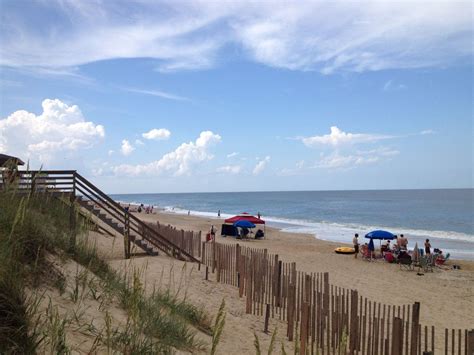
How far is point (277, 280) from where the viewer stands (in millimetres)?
9039

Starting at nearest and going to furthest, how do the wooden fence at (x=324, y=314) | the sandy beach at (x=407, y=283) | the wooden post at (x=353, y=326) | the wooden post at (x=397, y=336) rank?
1. the wooden post at (x=397, y=336)
2. the wooden fence at (x=324, y=314)
3. the wooden post at (x=353, y=326)
4. the sandy beach at (x=407, y=283)

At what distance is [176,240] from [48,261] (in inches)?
426

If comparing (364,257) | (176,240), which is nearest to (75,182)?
(176,240)

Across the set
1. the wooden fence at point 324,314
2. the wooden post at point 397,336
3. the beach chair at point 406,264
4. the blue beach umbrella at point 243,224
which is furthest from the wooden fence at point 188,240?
the blue beach umbrella at point 243,224

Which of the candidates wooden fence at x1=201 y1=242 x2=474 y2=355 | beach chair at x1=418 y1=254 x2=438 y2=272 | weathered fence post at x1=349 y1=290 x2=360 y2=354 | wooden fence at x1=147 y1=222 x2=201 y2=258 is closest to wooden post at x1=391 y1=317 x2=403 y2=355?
wooden fence at x1=201 y1=242 x2=474 y2=355

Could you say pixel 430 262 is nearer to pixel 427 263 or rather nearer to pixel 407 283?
pixel 427 263

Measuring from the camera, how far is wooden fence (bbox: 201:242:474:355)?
5.47 meters

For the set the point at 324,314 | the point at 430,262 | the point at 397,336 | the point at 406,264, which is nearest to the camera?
the point at 397,336

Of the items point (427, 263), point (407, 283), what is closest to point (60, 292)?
point (407, 283)

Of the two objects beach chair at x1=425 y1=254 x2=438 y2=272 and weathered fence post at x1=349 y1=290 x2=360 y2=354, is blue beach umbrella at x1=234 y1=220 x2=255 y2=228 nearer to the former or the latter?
beach chair at x1=425 y1=254 x2=438 y2=272

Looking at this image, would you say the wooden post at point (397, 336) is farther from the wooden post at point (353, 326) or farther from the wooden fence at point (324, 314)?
the wooden post at point (353, 326)

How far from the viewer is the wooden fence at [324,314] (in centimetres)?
547

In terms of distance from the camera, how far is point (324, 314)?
6.70 m

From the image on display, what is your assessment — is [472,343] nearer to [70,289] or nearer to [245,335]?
[245,335]
